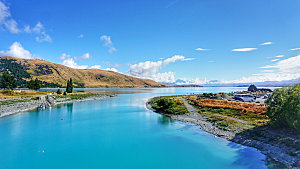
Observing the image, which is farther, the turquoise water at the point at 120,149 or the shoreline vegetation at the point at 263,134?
the turquoise water at the point at 120,149

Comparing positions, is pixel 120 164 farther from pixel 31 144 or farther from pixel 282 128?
pixel 282 128

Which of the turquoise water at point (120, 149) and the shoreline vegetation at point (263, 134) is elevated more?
the shoreline vegetation at point (263, 134)

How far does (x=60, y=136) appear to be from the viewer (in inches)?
1091

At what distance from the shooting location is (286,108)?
843 inches

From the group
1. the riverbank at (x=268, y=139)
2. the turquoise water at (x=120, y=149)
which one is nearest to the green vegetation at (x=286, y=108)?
the riverbank at (x=268, y=139)

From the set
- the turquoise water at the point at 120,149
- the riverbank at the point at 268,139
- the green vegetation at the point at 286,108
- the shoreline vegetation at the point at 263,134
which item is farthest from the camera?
the green vegetation at the point at 286,108

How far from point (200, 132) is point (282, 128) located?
40.0 feet

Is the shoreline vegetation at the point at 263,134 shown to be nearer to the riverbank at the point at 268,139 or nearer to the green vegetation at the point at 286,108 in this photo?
the riverbank at the point at 268,139

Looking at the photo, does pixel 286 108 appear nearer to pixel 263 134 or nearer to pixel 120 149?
pixel 263 134

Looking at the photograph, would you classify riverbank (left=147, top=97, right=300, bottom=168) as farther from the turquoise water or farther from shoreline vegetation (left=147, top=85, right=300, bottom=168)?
the turquoise water

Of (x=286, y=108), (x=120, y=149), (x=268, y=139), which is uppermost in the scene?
(x=286, y=108)

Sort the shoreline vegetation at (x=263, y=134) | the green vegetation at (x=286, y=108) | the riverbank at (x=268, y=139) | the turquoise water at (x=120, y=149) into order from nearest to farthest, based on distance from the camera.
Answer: the riverbank at (x=268, y=139) → the shoreline vegetation at (x=263, y=134) → the turquoise water at (x=120, y=149) → the green vegetation at (x=286, y=108)

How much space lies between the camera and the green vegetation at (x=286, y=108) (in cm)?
2003

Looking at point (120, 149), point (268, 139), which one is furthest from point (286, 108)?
point (120, 149)
